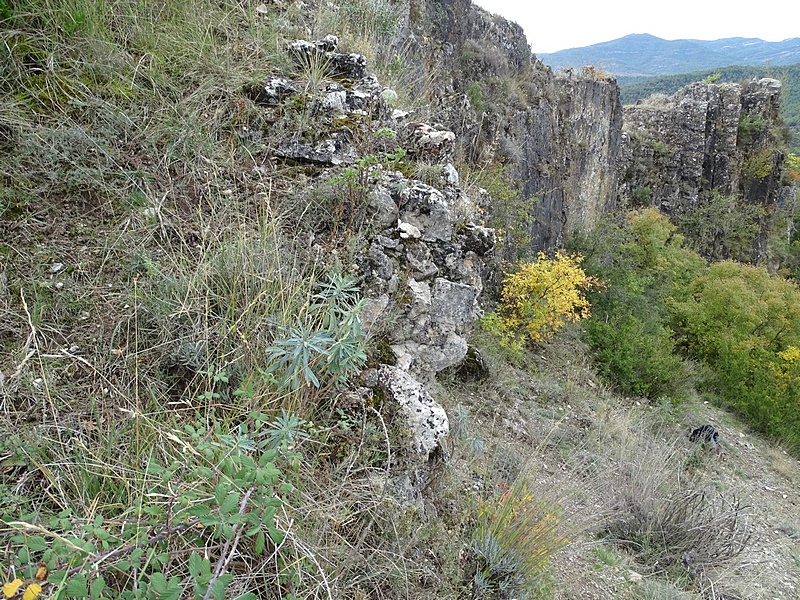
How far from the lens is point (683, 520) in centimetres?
363

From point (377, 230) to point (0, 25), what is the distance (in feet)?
7.78

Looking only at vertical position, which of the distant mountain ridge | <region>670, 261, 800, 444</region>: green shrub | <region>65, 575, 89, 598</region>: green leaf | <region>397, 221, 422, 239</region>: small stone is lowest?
<region>670, 261, 800, 444</region>: green shrub

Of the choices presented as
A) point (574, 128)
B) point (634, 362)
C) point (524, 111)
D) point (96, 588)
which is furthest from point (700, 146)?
point (96, 588)

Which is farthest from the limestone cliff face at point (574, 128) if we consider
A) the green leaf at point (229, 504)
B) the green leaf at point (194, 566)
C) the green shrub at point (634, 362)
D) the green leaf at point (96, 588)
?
the green leaf at point (96, 588)

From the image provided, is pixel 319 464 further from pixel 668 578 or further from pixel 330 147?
pixel 668 578

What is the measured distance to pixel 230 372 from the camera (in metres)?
1.73

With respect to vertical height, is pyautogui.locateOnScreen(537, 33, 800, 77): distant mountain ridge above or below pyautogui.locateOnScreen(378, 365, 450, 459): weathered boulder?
above

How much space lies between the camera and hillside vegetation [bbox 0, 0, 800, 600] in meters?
1.25

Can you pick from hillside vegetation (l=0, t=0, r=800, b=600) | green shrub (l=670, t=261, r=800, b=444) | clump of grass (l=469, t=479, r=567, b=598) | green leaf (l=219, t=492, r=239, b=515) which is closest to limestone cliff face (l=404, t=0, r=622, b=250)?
green shrub (l=670, t=261, r=800, b=444)

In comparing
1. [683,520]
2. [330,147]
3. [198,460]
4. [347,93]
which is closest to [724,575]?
[683,520]

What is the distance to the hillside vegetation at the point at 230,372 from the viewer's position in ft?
4.09

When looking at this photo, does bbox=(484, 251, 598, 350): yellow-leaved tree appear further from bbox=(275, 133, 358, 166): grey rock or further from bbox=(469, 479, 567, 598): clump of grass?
bbox=(469, 479, 567, 598): clump of grass

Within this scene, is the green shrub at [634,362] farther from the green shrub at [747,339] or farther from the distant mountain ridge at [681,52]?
the distant mountain ridge at [681,52]

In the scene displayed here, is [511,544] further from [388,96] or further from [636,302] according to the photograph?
[636,302]
